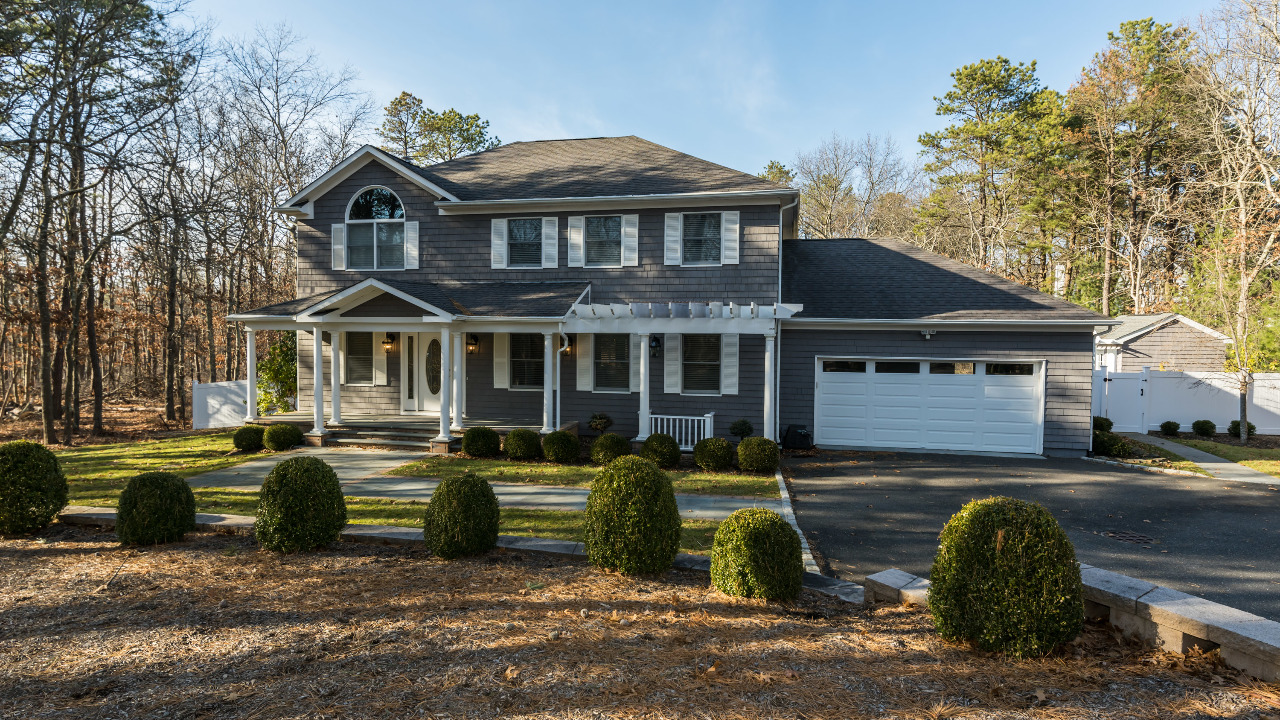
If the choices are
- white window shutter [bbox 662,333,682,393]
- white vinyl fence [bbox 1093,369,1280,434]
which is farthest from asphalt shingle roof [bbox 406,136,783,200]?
white vinyl fence [bbox 1093,369,1280,434]

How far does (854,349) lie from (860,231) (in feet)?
66.3

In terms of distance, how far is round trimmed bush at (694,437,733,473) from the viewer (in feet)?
34.4

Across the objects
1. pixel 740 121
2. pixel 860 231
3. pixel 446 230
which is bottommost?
pixel 446 230

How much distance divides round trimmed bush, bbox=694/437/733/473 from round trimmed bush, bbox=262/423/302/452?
822 cm

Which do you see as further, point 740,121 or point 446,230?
point 740,121

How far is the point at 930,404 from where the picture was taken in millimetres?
12570

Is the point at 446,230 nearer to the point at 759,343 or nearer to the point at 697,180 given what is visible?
the point at 697,180

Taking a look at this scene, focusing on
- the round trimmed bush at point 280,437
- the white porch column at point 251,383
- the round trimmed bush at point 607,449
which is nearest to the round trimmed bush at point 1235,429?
the round trimmed bush at point 607,449

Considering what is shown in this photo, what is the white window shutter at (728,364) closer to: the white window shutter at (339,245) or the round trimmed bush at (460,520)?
the round trimmed bush at (460,520)

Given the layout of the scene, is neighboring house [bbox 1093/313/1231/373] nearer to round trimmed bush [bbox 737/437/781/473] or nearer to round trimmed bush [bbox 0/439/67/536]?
round trimmed bush [bbox 737/437/781/473]

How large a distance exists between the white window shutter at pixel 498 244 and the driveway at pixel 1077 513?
7865 mm

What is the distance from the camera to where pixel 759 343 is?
12.8m

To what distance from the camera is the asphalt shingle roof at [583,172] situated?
507 inches

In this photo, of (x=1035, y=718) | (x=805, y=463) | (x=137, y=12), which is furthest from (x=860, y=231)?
(x=1035, y=718)
